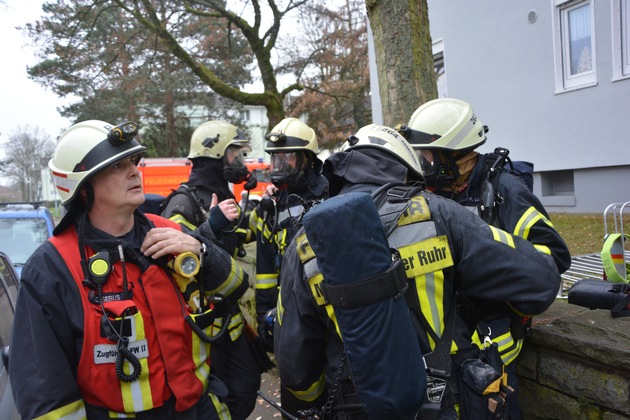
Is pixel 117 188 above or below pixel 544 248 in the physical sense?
above

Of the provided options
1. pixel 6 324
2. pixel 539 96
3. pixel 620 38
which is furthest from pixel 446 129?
pixel 539 96

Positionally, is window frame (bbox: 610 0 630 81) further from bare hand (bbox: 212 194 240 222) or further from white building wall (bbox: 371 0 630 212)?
bare hand (bbox: 212 194 240 222)

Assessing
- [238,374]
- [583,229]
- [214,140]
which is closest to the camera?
[238,374]

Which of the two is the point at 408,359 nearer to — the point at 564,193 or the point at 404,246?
the point at 404,246

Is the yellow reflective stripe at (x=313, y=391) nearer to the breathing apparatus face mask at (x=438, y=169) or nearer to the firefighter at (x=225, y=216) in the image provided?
the firefighter at (x=225, y=216)

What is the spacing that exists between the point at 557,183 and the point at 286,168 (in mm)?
8446

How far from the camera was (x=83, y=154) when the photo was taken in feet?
6.79

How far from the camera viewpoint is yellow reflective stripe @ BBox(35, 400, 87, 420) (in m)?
1.74

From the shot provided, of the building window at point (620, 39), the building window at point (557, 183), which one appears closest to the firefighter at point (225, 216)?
the building window at point (620, 39)

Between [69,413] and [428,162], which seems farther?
[428,162]

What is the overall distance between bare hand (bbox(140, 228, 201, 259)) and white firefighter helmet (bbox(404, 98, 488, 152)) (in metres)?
1.44

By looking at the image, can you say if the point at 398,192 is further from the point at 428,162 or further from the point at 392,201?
the point at 428,162

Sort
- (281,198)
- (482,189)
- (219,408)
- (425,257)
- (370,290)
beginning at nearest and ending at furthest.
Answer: (370,290) → (425,257) → (219,408) → (482,189) → (281,198)

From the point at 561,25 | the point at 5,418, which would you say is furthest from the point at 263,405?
the point at 561,25
